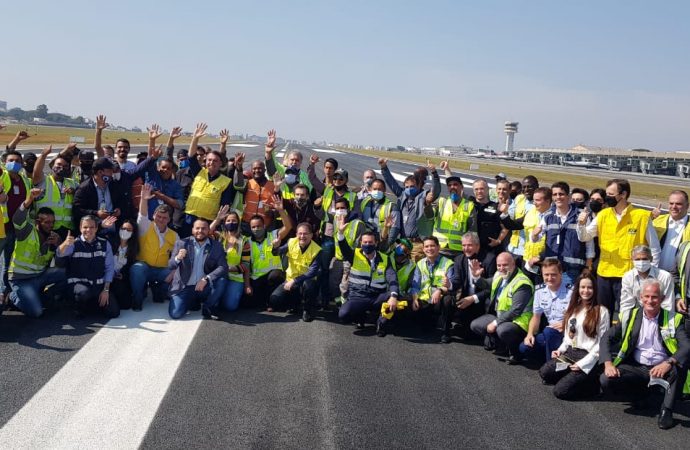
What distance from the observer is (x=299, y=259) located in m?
8.27

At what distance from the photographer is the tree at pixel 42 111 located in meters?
163

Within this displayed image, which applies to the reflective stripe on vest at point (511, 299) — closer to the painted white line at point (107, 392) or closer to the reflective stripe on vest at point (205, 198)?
the painted white line at point (107, 392)

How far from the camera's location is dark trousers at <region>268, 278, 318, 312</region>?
8078 mm

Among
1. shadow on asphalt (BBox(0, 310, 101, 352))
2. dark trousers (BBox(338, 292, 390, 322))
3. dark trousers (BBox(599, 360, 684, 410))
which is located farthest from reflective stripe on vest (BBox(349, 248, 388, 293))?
shadow on asphalt (BBox(0, 310, 101, 352))

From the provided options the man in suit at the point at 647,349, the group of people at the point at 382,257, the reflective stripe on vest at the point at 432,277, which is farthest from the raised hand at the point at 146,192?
the man in suit at the point at 647,349

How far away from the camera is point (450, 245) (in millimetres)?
8625

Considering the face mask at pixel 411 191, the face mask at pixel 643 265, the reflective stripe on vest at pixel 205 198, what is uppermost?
the face mask at pixel 411 191

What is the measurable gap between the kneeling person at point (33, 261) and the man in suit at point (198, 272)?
1575 millimetres

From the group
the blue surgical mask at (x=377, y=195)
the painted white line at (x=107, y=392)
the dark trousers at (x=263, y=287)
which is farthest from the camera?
the blue surgical mask at (x=377, y=195)

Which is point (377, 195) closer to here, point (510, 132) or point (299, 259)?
point (299, 259)

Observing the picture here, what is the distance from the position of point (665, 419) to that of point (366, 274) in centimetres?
408

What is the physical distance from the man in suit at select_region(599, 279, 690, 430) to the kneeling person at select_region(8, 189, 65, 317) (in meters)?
7.14

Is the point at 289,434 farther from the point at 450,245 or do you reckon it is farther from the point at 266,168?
the point at 266,168

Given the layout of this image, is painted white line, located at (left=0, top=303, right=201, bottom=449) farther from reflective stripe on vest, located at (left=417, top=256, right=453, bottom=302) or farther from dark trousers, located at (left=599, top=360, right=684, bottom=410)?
dark trousers, located at (left=599, top=360, right=684, bottom=410)
